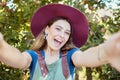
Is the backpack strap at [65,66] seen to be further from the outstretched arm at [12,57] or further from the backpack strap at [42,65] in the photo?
the outstretched arm at [12,57]

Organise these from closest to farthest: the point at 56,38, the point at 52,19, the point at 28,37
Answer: the point at 56,38, the point at 52,19, the point at 28,37

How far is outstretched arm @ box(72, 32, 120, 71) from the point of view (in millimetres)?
1875

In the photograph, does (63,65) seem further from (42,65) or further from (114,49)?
(114,49)

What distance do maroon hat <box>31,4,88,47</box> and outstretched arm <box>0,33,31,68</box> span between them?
304mm

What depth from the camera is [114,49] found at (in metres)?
1.89

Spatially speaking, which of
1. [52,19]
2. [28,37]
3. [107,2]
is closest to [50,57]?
[52,19]

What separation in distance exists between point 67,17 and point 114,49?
891 mm

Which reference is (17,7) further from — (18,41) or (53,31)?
(53,31)

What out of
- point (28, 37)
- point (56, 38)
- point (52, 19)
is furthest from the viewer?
point (28, 37)

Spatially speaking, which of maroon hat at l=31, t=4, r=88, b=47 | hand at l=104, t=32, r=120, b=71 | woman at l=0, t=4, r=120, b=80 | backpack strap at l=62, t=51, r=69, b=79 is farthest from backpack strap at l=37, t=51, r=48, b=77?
hand at l=104, t=32, r=120, b=71

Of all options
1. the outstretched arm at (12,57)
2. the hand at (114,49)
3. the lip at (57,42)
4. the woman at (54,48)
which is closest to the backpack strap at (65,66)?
the woman at (54,48)

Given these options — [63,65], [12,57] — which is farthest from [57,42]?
[12,57]

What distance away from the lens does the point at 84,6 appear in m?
4.70

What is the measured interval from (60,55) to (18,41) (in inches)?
82.5
